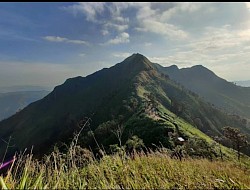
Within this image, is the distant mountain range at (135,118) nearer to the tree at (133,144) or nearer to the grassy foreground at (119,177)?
the tree at (133,144)

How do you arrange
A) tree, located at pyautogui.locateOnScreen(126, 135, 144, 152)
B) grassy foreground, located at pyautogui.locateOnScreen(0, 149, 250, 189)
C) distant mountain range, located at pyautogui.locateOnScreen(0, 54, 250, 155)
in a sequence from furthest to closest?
distant mountain range, located at pyautogui.locateOnScreen(0, 54, 250, 155) < tree, located at pyautogui.locateOnScreen(126, 135, 144, 152) < grassy foreground, located at pyautogui.locateOnScreen(0, 149, 250, 189)

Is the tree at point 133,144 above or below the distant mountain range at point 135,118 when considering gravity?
above

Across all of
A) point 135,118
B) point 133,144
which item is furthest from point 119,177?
point 135,118

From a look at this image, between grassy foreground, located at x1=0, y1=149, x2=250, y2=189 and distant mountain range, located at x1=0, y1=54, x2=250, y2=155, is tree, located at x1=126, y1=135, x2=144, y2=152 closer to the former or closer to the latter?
grassy foreground, located at x1=0, y1=149, x2=250, y2=189

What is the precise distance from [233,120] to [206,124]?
2691 centimetres

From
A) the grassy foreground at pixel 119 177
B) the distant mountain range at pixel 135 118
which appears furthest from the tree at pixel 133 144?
the distant mountain range at pixel 135 118

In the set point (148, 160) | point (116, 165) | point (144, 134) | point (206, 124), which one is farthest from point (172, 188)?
point (206, 124)

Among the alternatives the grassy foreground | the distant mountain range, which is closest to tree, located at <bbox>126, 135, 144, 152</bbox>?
the grassy foreground

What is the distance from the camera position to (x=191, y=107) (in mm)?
153375

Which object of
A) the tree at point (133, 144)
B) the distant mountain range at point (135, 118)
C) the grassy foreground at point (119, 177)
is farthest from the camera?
the distant mountain range at point (135, 118)

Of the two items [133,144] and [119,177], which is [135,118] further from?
[119,177]

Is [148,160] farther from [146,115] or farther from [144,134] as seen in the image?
[146,115]

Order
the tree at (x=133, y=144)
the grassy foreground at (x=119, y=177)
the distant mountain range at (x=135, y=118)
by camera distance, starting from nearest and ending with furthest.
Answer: the grassy foreground at (x=119, y=177), the tree at (x=133, y=144), the distant mountain range at (x=135, y=118)

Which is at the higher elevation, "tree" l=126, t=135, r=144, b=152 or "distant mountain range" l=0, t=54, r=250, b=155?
"tree" l=126, t=135, r=144, b=152
